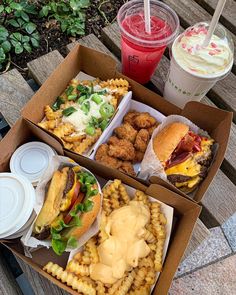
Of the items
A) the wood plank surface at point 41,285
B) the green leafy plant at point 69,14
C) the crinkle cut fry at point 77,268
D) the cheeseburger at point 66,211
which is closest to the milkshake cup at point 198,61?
the cheeseburger at point 66,211

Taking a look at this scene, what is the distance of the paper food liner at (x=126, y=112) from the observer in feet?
4.70

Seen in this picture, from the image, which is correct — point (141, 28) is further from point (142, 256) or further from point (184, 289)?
point (184, 289)

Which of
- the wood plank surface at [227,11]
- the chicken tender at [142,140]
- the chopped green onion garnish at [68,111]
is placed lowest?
the chopped green onion garnish at [68,111]

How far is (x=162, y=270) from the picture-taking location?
121cm

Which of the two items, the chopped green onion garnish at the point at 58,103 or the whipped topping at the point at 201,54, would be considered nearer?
the whipped topping at the point at 201,54

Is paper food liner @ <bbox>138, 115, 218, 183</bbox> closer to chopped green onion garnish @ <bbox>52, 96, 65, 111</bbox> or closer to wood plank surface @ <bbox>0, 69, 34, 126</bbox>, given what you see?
chopped green onion garnish @ <bbox>52, 96, 65, 111</bbox>

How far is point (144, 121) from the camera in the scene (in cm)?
146

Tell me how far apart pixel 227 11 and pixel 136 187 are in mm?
1061

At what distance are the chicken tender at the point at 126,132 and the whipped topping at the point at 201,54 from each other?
0.32m

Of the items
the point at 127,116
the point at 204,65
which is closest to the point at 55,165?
the point at 127,116

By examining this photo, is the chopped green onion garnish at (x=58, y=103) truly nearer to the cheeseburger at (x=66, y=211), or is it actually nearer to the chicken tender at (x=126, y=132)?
the chicken tender at (x=126, y=132)

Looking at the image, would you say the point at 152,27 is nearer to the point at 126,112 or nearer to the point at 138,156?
the point at 126,112

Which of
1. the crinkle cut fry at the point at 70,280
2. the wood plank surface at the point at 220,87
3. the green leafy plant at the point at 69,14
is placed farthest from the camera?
the green leafy plant at the point at 69,14

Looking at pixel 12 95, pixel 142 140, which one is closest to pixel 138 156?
pixel 142 140
